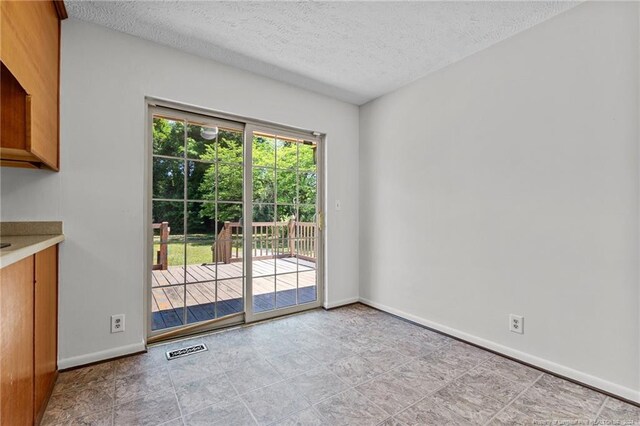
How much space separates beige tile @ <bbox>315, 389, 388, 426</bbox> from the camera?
5.30 ft

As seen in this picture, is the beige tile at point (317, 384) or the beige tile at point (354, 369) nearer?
the beige tile at point (317, 384)

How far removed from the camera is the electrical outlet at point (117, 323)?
7.48ft

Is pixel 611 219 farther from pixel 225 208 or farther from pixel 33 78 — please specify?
pixel 33 78

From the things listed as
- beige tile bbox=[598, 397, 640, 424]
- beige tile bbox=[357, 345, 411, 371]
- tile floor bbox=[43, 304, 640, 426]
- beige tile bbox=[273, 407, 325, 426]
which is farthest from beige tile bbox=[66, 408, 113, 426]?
beige tile bbox=[598, 397, 640, 424]

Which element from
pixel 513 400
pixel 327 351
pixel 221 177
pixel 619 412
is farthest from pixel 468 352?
pixel 221 177

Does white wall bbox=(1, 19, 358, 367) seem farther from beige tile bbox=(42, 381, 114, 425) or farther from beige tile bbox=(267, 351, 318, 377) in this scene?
beige tile bbox=(267, 351, 318, 377)

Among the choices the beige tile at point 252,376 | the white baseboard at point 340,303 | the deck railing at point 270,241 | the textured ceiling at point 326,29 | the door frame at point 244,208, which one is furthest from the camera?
the white baseboard at point 340,303

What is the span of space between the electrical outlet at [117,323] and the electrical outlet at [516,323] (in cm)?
309

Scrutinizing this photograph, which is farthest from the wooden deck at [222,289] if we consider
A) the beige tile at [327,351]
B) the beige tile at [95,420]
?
the beige tile at [95,420]

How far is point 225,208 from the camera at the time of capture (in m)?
2.96

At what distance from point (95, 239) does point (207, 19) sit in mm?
1863

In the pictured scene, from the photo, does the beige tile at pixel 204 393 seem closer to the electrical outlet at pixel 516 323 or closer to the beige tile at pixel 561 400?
the beige tile at pixel 561 400

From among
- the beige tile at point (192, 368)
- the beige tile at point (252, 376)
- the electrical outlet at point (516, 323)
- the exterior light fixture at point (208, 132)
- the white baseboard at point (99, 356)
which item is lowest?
the beige tile at point (252, 376)

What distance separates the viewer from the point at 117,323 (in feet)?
7.52
